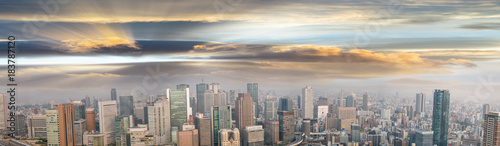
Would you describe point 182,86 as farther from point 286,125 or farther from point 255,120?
point 286,125

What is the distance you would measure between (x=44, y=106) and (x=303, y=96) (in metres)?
3.94

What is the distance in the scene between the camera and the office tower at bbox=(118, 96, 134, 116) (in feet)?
15.0

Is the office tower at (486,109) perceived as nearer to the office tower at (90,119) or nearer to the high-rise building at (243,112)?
the high-rise building at (243,112)

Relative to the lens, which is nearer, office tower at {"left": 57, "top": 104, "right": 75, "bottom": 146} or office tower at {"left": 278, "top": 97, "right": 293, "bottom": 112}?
office tower at {"left": 57, "top": 104, "right": 75, "bottom": 146}

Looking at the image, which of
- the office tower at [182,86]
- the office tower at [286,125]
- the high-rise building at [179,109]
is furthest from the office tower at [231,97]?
the office tower at [286,125]

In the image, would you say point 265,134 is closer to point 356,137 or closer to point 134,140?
point 356,137

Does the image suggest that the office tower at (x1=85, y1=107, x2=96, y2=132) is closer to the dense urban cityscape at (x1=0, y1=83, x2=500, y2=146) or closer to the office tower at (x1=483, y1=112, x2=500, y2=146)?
the dense urban cityscape at (x1=0, y1=83, x2=500, y2=146)

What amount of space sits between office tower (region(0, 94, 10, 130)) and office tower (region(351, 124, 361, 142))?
504cm

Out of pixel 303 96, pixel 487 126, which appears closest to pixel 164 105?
pixel 303 96

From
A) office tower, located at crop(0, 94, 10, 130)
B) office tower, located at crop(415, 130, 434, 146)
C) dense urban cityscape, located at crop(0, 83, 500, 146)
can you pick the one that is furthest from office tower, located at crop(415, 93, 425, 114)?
office tower, located at crop(0, 94, 10, 130)

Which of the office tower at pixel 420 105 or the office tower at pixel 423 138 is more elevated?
the office tower at pixel 420 105

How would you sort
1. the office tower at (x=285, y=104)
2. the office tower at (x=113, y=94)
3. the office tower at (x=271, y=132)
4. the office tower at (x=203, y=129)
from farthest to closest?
1. the office tower at (x=271, y=132)
2. the office tower at (x=203, y=129)
3. the office tower at (x=285, y=104)
4. the office tower at (x=113, y=94)

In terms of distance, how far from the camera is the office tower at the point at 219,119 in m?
5.76

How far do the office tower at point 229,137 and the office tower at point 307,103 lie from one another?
1424 mm
